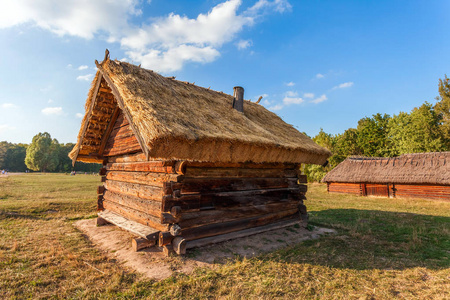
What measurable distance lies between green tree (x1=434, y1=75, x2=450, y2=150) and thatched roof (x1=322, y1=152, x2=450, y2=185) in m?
15.1

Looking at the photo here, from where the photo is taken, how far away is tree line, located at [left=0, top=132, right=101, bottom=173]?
176 feet

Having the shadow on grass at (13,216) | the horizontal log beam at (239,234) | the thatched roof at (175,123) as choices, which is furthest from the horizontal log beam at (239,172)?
the shadow on grass at (13,216)

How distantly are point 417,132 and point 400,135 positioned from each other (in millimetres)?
2134

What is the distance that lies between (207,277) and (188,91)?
550 cm

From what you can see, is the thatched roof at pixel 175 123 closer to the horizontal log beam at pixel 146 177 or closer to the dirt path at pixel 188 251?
the horizontal log beam at pixel 146 177

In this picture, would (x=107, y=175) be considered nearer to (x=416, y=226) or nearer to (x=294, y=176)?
(x=294, y=176)

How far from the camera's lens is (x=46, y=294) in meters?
3.59

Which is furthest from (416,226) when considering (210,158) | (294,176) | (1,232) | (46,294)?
(1,232)

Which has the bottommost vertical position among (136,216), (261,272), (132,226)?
(261,272)

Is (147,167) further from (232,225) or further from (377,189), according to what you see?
(377,189)

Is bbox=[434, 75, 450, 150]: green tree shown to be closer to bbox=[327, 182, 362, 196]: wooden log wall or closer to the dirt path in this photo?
bbox=[327, 182, 362, 196]: wooden log wall

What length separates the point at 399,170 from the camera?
19.5 m

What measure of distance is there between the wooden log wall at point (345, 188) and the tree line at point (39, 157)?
165 feet

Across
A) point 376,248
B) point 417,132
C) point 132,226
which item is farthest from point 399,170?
point 132,226
